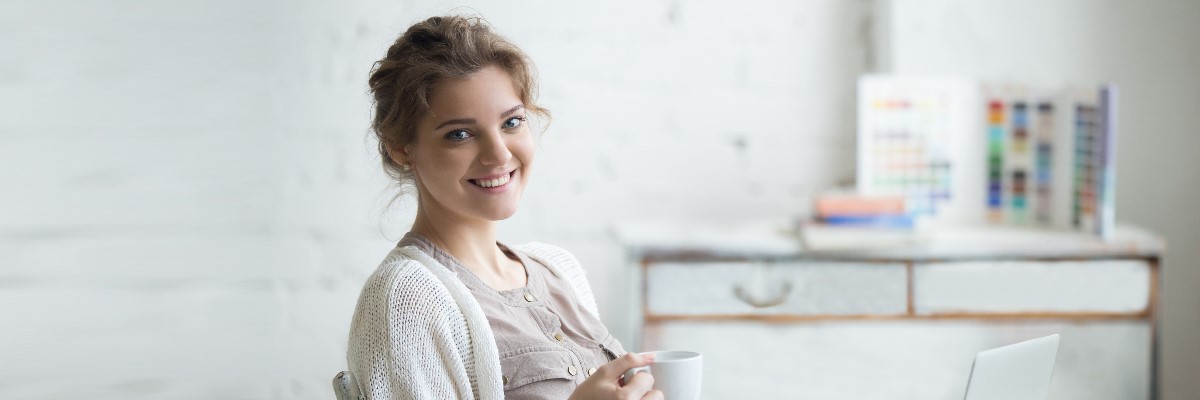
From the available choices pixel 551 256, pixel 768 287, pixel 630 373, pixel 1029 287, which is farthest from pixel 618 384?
pixel 1029 287

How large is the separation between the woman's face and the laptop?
49 centimetres

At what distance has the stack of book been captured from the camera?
216cm

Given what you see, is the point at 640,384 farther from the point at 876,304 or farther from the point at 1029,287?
the point at 1029,287

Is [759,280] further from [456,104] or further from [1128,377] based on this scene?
[456,104]

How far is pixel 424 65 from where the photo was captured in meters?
1.20

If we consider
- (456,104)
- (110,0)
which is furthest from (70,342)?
(456,104)

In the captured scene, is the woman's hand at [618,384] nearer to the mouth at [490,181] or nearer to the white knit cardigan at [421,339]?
the white knit cardigan at [421,339]

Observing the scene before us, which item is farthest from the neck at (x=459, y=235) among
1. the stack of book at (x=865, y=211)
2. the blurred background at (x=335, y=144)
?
the blurred background at (x=335, y=144)

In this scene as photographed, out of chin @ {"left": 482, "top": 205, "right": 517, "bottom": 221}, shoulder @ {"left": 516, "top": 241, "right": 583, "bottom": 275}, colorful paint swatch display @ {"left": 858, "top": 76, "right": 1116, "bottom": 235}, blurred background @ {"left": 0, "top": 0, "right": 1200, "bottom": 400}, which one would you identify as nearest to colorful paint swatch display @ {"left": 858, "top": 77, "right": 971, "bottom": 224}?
colorful paint swatch display @ {"left": 858, "top": 76, "right": 1116, "bottom": 235}

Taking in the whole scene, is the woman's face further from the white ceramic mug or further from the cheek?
the white ceramic mug

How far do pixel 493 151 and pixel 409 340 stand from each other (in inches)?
8.9

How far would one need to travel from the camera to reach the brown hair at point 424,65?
1200 millimetres

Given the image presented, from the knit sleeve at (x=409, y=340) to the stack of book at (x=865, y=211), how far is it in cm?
119

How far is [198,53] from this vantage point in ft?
8.11
